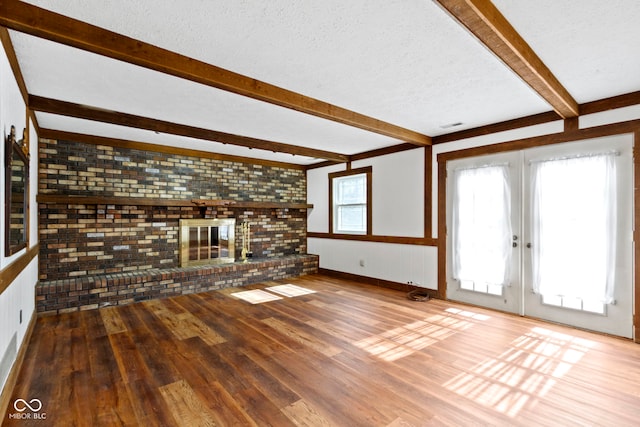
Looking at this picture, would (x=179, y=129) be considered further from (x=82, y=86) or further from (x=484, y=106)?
(x=484, y=106)

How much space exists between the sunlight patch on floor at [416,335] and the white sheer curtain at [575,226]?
95 cm

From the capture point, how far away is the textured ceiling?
189 cm

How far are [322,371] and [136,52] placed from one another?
273cm

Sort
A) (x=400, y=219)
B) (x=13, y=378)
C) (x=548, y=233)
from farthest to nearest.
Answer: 1. (x=400, y=219)
2. (x=548, y=233)
3. (x=13, y=378)

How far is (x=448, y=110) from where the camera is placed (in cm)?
364

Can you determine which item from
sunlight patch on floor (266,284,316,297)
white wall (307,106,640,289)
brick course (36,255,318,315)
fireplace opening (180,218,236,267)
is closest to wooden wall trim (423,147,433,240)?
white wall (307,106,640,289)

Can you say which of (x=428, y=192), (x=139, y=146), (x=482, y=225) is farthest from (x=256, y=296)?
(x=482, y=225)

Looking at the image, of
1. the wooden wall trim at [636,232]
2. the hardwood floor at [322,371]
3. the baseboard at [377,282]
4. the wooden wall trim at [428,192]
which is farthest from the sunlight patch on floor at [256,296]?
the wooden wall trim at [636,232]

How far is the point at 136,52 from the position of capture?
7.19ft

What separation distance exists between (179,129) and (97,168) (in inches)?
64.5

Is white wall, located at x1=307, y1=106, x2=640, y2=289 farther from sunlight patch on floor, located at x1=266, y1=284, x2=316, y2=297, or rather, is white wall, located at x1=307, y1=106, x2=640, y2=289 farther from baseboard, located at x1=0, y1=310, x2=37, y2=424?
baseboard, located at x1=0, y1=310, x2=37, y2=424

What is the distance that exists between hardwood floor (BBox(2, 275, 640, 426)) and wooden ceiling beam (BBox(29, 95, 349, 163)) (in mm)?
2341

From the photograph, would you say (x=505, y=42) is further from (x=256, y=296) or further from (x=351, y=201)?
(x=351, y=201)

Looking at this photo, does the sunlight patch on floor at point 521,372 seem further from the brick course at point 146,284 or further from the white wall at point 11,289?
the brick course at point 146,284
